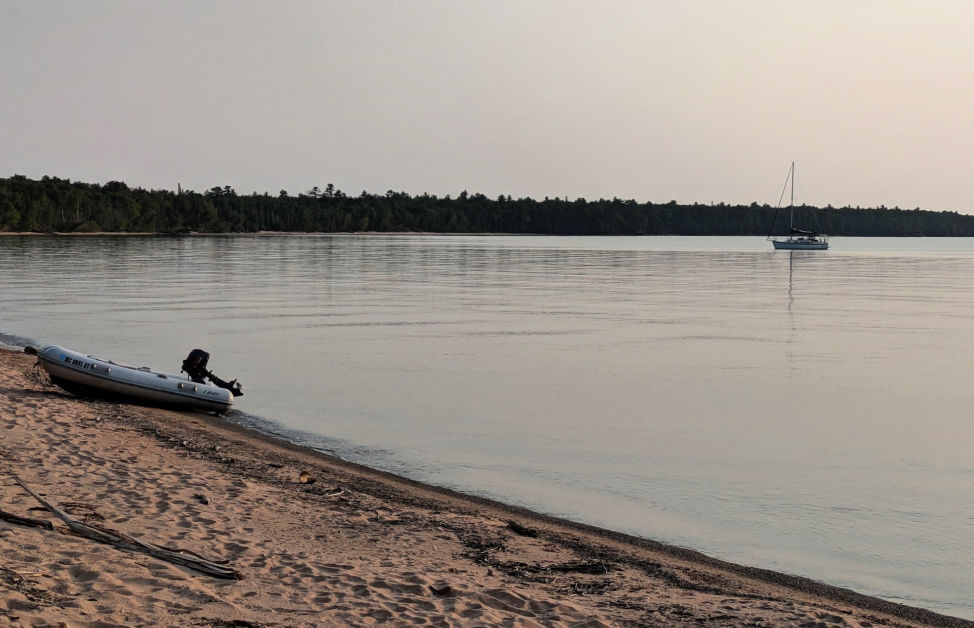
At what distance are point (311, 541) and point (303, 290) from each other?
3925 centimetres

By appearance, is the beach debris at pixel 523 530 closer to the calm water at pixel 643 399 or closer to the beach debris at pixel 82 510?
the calm water at pixel 643 399

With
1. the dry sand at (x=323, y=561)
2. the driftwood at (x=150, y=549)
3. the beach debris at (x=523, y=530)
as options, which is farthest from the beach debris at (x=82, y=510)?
the beach debris at (x=523, y=530)

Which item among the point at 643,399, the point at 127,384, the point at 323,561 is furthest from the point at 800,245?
the point at 323,561

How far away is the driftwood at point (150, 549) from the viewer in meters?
7.78

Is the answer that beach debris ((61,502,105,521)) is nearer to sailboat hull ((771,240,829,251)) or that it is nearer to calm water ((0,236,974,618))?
calm water ((0,236,974,618))

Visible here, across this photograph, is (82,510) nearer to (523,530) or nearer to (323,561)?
(323,561)

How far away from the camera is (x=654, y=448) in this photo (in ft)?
51.2

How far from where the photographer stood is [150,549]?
26.5ft

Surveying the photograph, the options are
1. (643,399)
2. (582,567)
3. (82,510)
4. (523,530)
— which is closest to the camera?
(582,567)

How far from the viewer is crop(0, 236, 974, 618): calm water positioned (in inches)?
461

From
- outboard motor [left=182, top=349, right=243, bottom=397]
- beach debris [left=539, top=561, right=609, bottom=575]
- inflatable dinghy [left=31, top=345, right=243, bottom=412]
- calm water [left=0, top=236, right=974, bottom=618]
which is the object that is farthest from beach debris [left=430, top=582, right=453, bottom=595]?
outboard motor [left=182, top=349, right=243, bottom=397]

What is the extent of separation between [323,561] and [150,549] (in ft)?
4.85

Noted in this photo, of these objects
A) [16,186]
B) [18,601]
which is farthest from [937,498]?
[16,186]

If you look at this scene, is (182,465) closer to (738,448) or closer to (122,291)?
(738,448)
